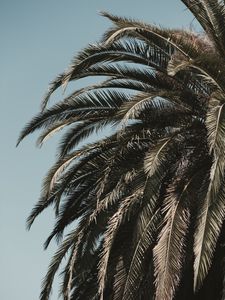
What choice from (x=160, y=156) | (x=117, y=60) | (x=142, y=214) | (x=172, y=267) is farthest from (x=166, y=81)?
(x=172, y=267)

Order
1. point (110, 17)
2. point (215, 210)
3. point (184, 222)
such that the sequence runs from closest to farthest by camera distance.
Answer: point (215, 210) < point (184, 222) < point (110, 17)

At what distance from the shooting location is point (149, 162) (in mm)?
10430

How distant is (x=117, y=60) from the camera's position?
11.9 meters

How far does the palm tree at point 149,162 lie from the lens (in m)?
10.5

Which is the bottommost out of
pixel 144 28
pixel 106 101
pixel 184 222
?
pixel 184 222

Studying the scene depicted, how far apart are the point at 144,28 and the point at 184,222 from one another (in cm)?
340

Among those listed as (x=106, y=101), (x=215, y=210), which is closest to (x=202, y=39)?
(x=106, y=101)

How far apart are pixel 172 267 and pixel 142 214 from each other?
40.1 inches

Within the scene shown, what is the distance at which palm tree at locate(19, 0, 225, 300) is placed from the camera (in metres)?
10.5

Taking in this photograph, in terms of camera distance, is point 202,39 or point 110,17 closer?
point 110,17

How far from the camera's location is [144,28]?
36.4ft

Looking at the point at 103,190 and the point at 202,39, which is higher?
the point at 202,39

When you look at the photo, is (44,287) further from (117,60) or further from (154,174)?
(117,60)

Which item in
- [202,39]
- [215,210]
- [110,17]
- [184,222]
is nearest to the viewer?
[215,210]
